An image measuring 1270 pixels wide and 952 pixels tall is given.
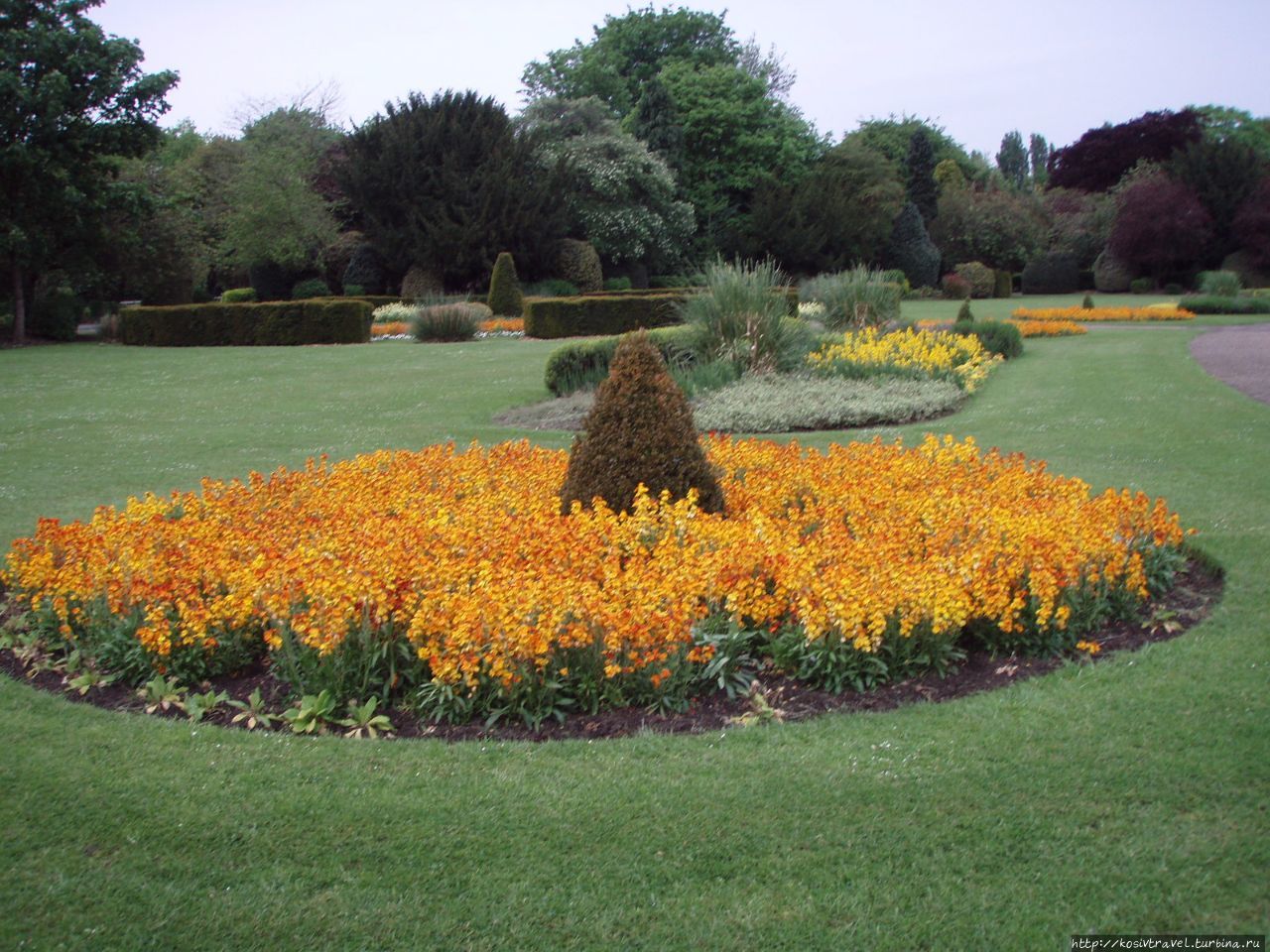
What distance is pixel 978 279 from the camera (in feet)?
135

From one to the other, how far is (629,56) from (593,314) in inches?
1249

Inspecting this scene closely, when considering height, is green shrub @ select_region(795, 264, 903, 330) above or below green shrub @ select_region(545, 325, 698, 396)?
above

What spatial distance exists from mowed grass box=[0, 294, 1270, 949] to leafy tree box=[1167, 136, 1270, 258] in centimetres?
4148

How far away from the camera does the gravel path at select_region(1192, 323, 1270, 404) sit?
13.4 m

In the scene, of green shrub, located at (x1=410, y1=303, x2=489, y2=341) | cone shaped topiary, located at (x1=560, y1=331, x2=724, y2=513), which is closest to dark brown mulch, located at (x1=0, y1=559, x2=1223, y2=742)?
cone shaped topiary, located at (x1=560, y1=331, x2=724, y2=513)

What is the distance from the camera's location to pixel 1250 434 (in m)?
9.55

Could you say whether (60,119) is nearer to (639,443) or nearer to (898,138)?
(639,443)

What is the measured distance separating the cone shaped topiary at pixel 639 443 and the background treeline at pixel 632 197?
23.2 metres

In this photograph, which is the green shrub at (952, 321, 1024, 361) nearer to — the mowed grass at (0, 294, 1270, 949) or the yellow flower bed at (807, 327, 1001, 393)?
the yellow flower bed at (807, 327, 1001, 393)

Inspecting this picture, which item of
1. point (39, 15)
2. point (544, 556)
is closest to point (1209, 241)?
point (39, 15)

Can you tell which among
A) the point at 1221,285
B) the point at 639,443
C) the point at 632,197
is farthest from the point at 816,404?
the point at 632,197

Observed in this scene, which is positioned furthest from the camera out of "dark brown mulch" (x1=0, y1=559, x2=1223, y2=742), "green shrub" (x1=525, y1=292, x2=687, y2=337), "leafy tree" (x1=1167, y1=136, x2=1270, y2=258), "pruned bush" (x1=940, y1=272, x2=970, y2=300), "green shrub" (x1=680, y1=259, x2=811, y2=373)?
"leafy tree" (x1=1167, y1=136, x2=1270, y2=258)

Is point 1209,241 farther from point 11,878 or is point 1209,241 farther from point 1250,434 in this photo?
point 11,878

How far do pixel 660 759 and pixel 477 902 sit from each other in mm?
910
